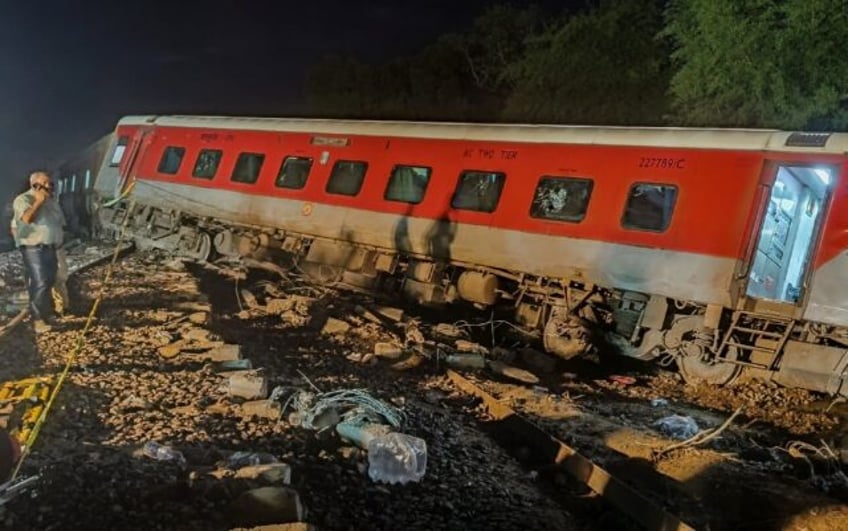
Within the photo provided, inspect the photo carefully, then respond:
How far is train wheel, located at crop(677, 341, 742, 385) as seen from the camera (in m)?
9.42

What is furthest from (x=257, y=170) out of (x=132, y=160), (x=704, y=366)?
(x=704, y=366)

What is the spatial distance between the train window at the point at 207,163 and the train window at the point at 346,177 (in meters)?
3.51

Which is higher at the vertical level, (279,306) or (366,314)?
(366,314)

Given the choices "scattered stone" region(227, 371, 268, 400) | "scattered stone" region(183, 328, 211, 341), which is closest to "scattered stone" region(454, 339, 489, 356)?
"scattered stone" region(183, 328, 211, 341)

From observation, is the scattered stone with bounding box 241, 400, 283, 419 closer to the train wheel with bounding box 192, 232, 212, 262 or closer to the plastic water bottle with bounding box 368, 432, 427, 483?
the plastic water bottle with bounding box 368, 432, 427, 483

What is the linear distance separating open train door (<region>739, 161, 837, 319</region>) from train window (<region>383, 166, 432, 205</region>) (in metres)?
5.06

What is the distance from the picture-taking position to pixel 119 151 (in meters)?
18.6

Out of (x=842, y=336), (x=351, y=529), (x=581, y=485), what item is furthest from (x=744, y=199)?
(x=351, y=529)

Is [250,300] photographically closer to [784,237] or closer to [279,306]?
[279,306]

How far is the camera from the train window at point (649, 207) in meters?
9.63

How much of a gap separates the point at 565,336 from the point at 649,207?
6.79 feet

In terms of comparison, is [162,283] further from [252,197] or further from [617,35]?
[617,35]

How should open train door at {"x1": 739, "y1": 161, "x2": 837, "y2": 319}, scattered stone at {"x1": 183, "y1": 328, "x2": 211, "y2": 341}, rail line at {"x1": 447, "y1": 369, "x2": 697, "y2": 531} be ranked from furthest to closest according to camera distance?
open train door at {"x1": 739, "y1": 161, "x2": 837, "y2": 319}, scattered stone at {"x1": 183, "y1": 328, "x2": 211, "y2": 341}, rail line at {"x1": 447, "y1": 369, "x2": 697, "y2": 531}

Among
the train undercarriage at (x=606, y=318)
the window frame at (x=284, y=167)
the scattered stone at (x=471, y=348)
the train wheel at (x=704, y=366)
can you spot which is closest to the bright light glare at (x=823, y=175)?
the train undercarriage at (x=606, y=318)
